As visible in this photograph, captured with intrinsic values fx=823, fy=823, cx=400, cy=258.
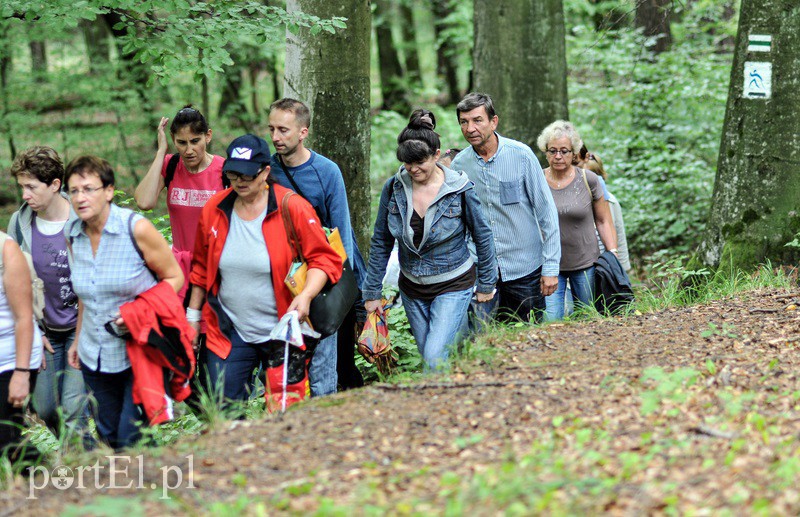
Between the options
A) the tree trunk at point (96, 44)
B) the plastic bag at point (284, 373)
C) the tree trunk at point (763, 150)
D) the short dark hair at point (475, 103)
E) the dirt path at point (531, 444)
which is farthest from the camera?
the tree trunk at point (96, 44)

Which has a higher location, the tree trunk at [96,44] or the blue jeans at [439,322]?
the tree trunk at [96,44]

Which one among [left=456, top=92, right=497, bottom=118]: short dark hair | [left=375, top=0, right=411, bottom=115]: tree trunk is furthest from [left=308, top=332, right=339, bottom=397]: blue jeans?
[left=375, top=0, right=411, bottom=115]: tree trunk

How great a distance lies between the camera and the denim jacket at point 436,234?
19.4 ft

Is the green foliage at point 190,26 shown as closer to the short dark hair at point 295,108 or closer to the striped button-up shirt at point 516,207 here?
the short dark hair at point 295,108

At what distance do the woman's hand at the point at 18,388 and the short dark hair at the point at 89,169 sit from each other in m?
1.20

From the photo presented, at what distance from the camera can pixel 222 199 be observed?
5207 mm

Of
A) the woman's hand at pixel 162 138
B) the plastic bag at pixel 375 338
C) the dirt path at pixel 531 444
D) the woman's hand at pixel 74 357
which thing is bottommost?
the dirt path at pixel 531 444

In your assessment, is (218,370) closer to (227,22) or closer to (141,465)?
(141,465)

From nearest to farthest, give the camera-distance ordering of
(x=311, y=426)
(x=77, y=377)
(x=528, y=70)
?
1. (x=311, y=426)
2. (x=77, y=377)
3. (x=528, y=70)

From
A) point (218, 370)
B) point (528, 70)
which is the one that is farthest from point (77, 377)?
point (528, 70)

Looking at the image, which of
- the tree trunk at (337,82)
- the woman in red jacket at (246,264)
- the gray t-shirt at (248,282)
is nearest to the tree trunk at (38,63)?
the tree trunk at (337,82)

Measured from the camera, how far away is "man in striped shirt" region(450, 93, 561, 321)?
652cm

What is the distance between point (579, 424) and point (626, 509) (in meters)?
0.97

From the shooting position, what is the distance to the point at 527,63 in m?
10.5
